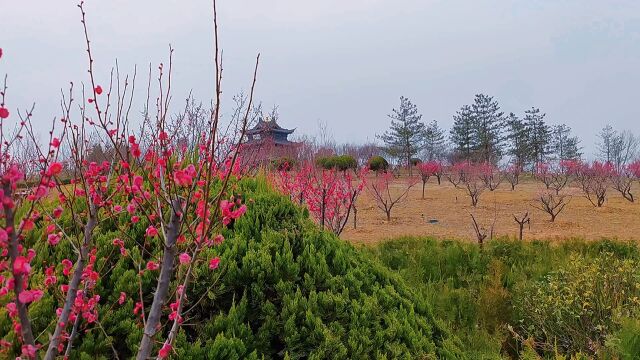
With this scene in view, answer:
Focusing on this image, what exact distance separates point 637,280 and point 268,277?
3364 millimetres

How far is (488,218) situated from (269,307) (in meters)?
16.1

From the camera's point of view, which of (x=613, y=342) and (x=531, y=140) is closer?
(x=613, y=342)

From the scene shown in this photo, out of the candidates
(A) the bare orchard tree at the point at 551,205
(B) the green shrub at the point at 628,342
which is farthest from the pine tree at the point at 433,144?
(B) the green shrub at the point at 628,342

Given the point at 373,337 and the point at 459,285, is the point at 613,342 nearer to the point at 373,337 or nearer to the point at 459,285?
the point at 373,337

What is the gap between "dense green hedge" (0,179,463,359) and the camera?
1833mm

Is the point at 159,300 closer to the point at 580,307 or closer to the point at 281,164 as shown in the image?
the point at 580,307

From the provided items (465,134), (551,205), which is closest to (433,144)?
(465,134)

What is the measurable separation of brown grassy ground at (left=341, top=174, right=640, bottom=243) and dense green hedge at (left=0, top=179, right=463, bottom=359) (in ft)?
27.3

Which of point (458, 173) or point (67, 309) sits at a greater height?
point (458, 173)

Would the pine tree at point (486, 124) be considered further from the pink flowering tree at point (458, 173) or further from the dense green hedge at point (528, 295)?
the dense green hedge at point (528, 295)

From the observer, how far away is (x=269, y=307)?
200 centimetres

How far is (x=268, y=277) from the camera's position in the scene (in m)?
2.13

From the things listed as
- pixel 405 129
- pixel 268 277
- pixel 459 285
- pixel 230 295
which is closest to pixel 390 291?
pixel 268 277

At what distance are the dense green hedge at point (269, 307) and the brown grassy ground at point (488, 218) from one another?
328 inches
